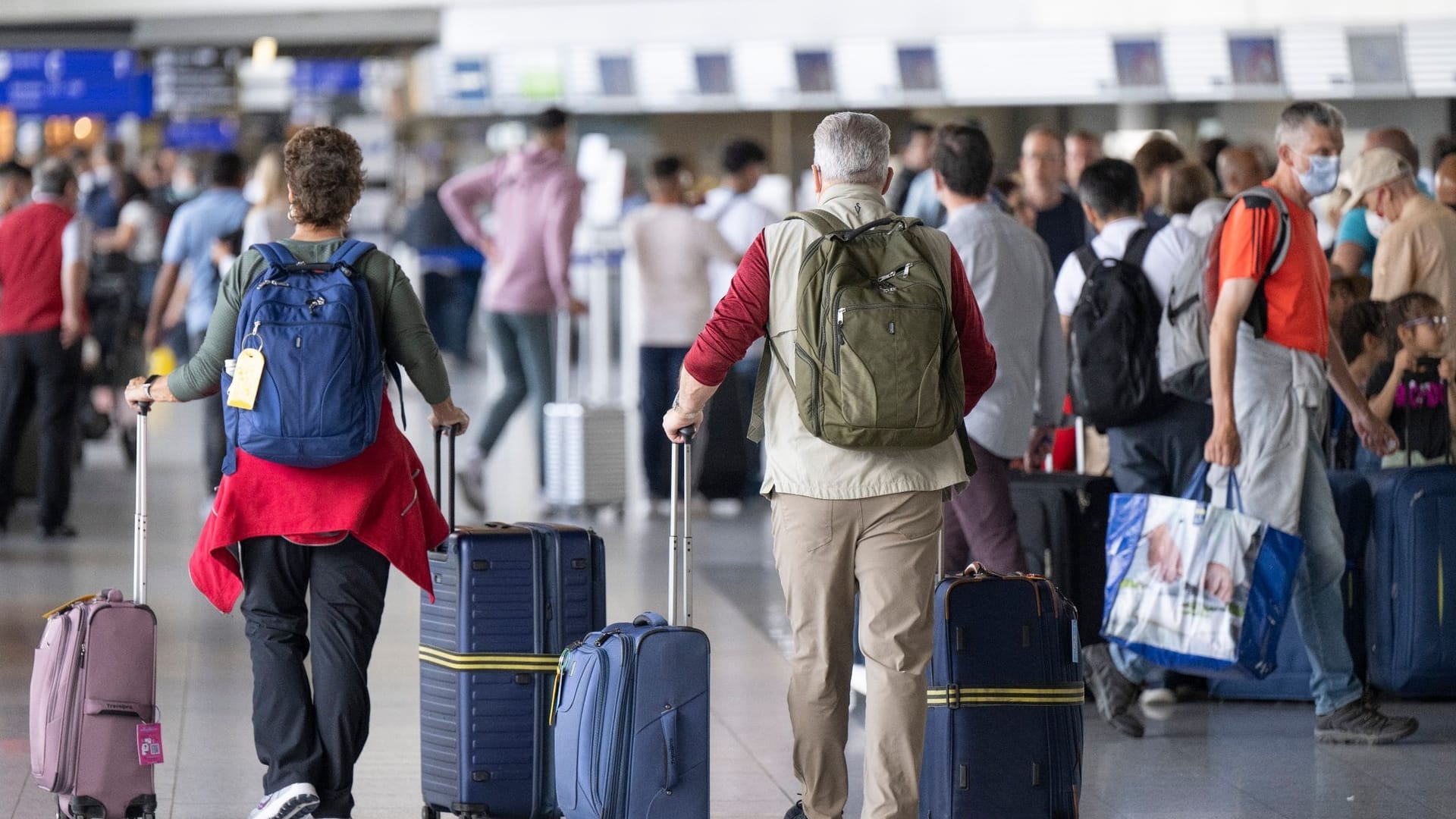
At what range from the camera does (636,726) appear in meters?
3.94

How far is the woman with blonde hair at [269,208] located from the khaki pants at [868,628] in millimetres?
5265

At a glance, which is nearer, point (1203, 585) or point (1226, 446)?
point (1226, 446)

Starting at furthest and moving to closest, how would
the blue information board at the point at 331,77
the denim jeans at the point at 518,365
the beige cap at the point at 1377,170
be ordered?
the blue information board at the point at 331,77 → the denim jeans at the point at 518,365 → the beige cap at the point at 1377,170

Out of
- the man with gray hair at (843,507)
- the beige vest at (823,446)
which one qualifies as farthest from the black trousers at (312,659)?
the beige vest at (823,446)

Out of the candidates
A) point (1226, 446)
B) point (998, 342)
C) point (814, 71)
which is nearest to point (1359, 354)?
point (1226, 446)

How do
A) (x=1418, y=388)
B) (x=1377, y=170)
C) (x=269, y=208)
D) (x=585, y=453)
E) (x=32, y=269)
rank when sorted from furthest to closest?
(x=585, y=453) → (x=32, y=269) → (x=269, y=208) → (x=1377, y=170) → (x=1418, y=388)

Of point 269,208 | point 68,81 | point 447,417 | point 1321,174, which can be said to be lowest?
point 447,417

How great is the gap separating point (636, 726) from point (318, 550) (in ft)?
2.62

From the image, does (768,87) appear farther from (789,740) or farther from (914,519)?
(914,519)

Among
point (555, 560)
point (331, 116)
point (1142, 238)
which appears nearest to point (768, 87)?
point (331, 116)

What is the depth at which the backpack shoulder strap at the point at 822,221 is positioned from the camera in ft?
12.7

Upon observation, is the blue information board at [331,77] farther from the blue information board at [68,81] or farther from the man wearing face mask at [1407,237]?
the man wearing face mask at [1407,237]

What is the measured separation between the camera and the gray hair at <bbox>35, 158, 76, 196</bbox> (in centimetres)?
928

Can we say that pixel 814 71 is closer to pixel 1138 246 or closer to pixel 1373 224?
pixel 1373 224
